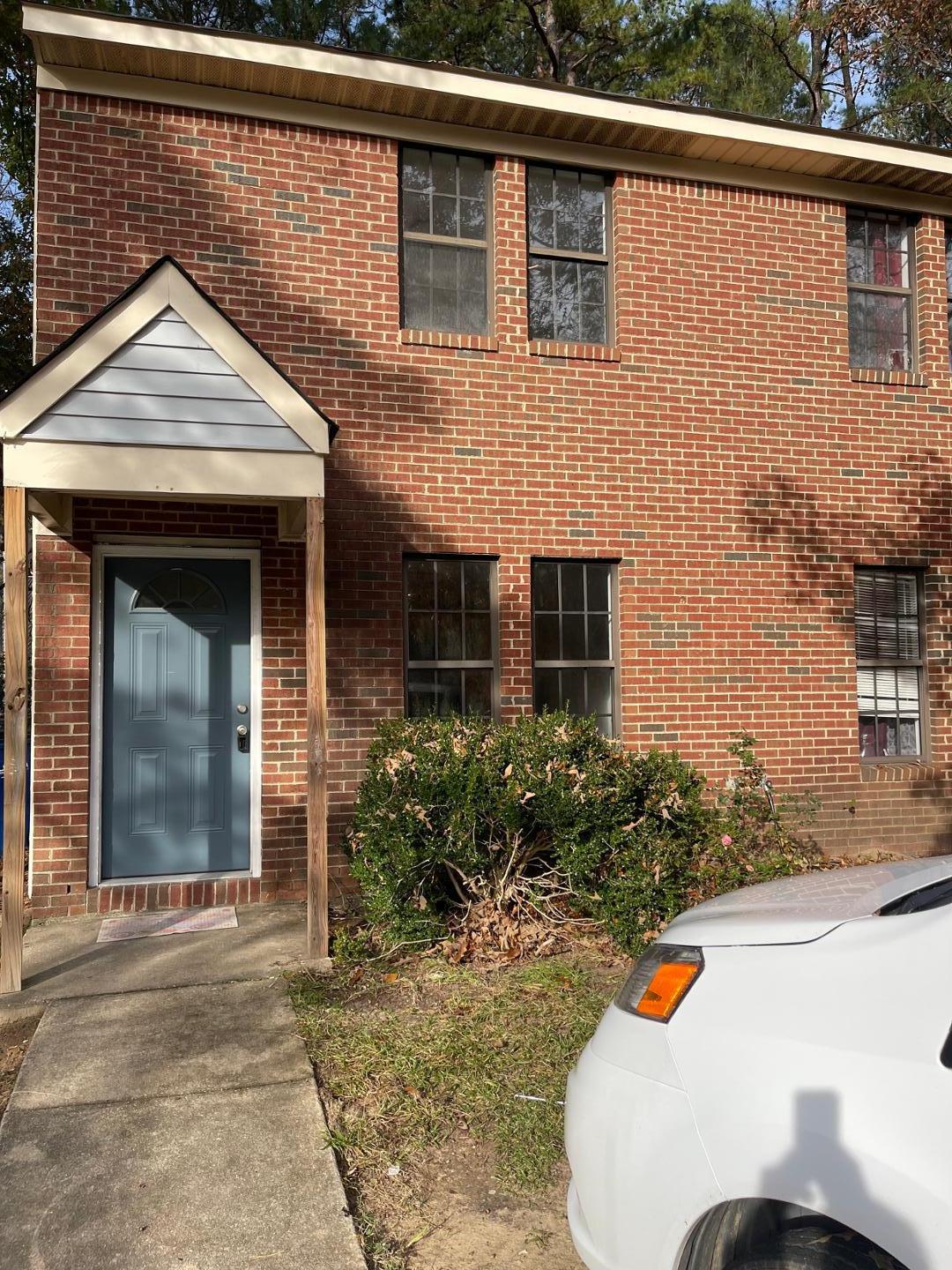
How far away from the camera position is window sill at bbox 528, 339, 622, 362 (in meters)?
8.12

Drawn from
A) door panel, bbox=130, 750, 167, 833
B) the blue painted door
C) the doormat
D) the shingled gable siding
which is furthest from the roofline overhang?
the doormat

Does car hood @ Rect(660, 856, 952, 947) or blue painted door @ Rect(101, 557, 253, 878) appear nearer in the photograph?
car hood @ Rect(660, 856, 952, 947)

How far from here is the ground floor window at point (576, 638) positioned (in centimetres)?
809

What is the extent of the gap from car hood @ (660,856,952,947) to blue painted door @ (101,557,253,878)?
16.6ft

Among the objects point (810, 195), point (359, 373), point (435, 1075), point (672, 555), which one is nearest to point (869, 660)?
point (672, 555)

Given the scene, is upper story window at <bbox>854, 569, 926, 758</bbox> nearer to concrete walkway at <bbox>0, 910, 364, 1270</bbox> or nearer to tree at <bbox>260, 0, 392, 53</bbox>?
concrete walkway at <bbox>0, 910, 364, 1270</bbox>

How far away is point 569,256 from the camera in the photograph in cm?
838

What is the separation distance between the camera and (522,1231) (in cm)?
310

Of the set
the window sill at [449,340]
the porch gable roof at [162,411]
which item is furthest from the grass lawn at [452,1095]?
the window sill at [449,340]

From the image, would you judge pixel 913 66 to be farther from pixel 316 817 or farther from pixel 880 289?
pixel 316 817

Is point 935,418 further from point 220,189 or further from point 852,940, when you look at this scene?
point 852,940

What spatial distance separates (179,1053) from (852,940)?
133 inches

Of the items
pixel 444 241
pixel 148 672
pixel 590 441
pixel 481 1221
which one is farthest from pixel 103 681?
pixel 481 1221

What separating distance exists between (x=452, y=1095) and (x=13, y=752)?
301 cm
